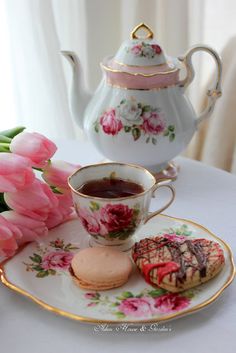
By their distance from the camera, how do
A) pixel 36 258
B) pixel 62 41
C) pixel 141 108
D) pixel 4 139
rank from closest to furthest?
pixel 36 258 → pixel 4 139 → pixel 141 108 → pixel 62 41

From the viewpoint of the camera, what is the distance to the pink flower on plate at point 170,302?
586mm

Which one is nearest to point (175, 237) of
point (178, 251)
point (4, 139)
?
point (178, 251)

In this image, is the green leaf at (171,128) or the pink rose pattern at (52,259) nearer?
the pink rose pattern at (52,259)

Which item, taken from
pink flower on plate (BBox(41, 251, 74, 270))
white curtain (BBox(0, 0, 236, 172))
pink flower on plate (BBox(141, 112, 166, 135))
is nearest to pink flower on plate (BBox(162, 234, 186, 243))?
pink flower on plate (BBox(41, 251, 74, 270))

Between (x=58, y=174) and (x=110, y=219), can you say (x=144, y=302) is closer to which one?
(x=110, y=219)

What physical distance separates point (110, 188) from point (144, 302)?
0.60 feet

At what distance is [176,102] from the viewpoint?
0.91 m

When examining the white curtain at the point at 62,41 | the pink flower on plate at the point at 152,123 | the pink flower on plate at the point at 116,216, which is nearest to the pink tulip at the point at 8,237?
the pink flower on plate at the point at 116,216

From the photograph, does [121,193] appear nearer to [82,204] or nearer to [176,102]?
[82,204]

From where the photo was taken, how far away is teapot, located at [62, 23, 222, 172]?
89 centimetres

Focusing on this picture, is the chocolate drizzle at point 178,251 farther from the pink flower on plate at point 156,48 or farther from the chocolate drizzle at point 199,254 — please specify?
the pink flower on plate at point 156,48

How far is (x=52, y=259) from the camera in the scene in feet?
2.24

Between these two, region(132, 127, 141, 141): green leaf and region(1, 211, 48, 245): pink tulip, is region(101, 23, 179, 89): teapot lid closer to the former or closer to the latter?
region(132, 127, 141, 141): green leaf

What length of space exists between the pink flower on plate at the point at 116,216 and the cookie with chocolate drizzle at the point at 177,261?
0.03 m
